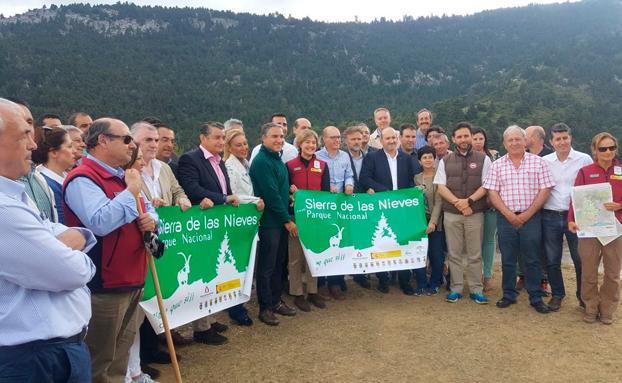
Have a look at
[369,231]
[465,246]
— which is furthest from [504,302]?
[369,231]

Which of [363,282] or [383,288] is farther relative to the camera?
[363,282]

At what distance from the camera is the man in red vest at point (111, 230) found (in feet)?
9.25

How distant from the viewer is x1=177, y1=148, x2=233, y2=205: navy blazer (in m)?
4.93

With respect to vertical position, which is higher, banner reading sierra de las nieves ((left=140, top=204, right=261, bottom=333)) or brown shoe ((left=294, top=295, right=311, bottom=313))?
banner reading sierra de las nieves ((left=140, top=204, right=261, bottom=333))

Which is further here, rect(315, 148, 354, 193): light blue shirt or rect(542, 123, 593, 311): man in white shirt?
rect(315, 148, 354, 193): light blue shirt

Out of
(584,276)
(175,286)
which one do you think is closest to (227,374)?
(175,286)

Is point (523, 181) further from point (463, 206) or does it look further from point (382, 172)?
point (382, 172)

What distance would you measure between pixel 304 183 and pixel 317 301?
5.32 feet

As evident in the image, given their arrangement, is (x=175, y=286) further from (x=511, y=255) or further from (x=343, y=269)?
(x=511, y=255)

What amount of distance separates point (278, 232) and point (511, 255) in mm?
3136

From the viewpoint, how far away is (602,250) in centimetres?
543

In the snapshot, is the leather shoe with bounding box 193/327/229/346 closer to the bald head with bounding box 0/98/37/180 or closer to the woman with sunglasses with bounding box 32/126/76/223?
the woman with sunglasses with bounding box 32/126/76/223

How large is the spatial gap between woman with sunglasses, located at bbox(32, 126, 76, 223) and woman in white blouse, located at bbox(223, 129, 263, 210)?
2173 millimetres

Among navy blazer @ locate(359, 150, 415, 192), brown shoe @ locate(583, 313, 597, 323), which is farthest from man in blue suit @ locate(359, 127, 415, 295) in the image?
brown shoe @ locate(583, 313, 597, 323)
